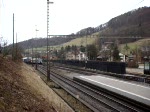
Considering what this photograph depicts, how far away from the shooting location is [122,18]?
158 metres

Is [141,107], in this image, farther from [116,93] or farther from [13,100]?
[13,100]

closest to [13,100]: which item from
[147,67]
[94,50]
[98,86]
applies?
[98,86]

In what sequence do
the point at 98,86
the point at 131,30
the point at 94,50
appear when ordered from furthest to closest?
the point at 131,30, the point at 94,50, the point at 98,86

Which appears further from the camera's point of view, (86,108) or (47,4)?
(47,4)

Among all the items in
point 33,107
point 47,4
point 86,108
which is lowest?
point 86,108

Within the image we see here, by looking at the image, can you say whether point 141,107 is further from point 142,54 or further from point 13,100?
point 142,54

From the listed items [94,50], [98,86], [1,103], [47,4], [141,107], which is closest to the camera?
[1,103]

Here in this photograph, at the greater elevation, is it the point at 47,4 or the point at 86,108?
the point at 47,4

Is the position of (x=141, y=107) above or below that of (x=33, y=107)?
below

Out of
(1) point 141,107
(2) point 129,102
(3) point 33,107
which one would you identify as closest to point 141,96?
(2) point 129,102

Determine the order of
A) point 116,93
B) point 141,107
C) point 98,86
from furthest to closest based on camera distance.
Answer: point 98,86 → point 116,93 → point 141,107

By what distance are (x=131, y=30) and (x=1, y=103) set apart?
128 meters

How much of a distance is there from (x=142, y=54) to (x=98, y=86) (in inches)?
3595

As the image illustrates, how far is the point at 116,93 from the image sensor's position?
23641mm
